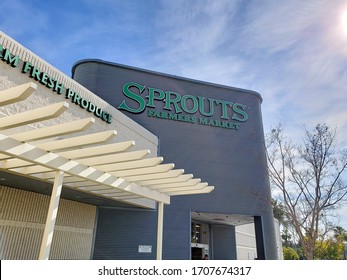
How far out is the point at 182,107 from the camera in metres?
16.2

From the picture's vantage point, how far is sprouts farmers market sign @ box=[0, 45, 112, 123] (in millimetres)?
6816

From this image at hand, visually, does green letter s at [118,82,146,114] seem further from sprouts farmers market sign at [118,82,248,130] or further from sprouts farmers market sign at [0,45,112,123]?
sprouts farmers market sign at [0,45,112,123]

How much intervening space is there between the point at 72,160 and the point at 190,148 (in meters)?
10.8

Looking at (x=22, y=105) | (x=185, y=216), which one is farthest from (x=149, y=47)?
(x=185, y=216)

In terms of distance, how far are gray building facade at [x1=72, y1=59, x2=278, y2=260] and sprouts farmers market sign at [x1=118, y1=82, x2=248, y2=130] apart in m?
0.06

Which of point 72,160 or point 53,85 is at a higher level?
point 53,85

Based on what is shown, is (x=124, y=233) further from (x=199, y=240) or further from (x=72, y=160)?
(x=72, y=160)

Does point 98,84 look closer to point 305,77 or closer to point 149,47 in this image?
point 149,47

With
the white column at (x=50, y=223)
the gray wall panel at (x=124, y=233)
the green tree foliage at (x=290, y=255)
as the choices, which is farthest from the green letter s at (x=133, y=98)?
the green tree foliage at (x=290, y=255)

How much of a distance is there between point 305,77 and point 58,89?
11.6 meters

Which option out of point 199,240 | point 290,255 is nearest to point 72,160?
point 199,240

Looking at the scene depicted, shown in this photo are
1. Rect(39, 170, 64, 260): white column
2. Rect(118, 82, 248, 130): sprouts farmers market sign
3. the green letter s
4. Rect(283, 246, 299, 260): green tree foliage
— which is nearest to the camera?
Rect(39, 170, 64, 260): white column

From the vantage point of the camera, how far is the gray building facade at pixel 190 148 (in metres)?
12.8

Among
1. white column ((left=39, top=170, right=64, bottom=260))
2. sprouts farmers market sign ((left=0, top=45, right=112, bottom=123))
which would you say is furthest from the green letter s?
white column ((left=39, top=170, right=64, bottom=260))
